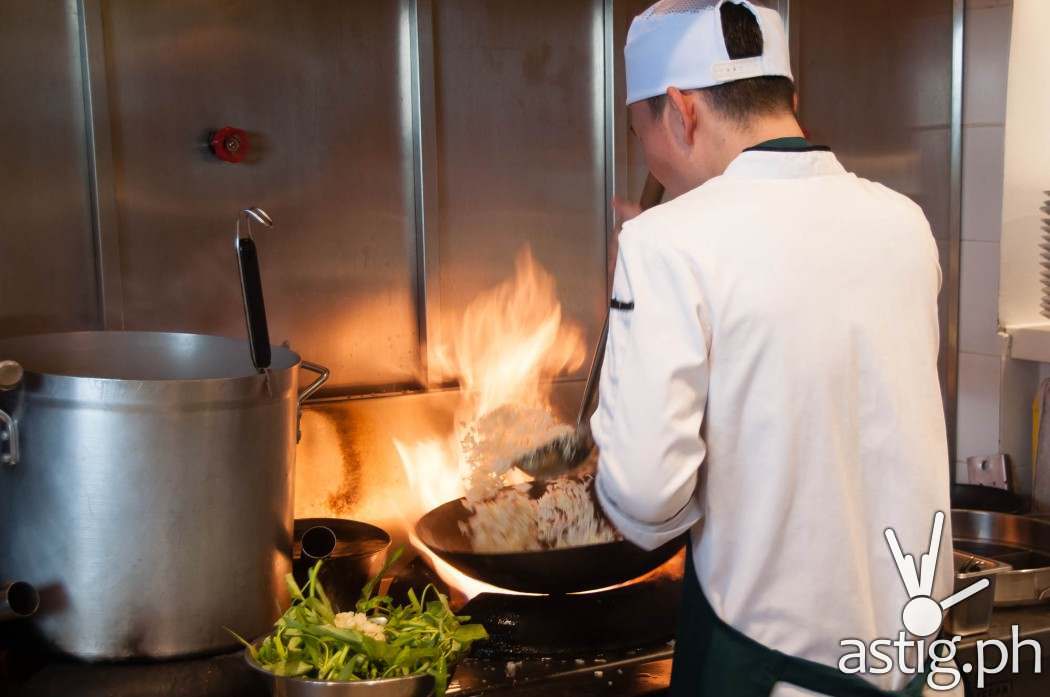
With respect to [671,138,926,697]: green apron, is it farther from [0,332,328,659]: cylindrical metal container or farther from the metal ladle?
[0,332,328,659]: cylindrical metal container

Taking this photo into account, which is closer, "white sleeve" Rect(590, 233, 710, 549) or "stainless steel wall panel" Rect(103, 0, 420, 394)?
"white sleeve" Rect(590, 233, 710, 549)

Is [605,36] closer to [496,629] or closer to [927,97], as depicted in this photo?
[927,97]

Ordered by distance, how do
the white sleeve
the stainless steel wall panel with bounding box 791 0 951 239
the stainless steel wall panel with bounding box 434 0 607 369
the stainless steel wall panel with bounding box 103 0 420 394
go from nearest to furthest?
the white sleeve
the stainless steel wall panel with bounding box 103 0 420 394
the stainless steel wall panel with bounding box 434 0 607 369
the stainless steel wall panel with bounding box 791 0 951 239

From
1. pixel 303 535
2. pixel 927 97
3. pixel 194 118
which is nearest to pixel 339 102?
pixel 194 118

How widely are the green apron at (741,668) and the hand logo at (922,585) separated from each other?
0.09 meters

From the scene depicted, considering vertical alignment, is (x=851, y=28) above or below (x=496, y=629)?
above

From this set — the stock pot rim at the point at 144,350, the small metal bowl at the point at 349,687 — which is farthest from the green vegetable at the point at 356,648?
the stock pot rim at the point at 144,350

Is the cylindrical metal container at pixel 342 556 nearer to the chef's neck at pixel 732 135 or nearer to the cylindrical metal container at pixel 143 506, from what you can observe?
the cylindrical metal container at pixel 143 506

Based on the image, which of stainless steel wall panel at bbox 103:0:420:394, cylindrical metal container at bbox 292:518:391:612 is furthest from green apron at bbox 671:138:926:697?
stainless steel wall panel at bbox 103:0:420:394

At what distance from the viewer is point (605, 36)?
2543 mm

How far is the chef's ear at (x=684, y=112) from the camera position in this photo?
1466 mm

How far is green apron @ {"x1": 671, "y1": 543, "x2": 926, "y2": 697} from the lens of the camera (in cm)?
137

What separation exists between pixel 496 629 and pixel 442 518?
263 mm

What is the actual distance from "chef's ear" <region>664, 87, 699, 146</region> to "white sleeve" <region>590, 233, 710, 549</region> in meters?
0.22
